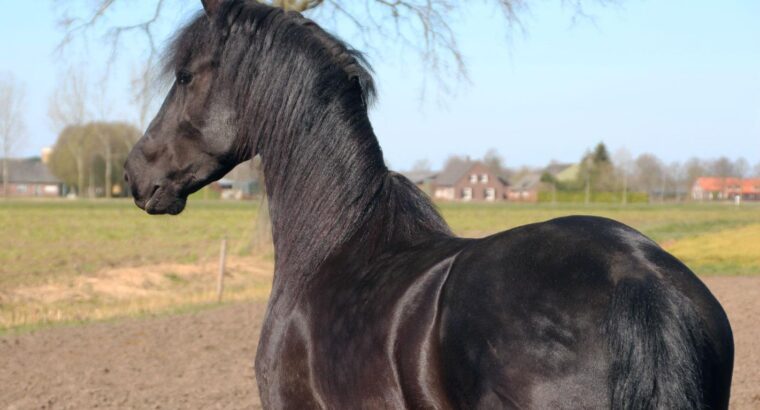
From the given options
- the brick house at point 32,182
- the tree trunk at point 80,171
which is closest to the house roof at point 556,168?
the tree trunk at point 80,171

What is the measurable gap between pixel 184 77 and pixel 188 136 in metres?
0.25

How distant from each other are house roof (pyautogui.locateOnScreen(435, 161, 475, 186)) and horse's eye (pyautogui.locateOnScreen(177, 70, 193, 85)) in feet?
321

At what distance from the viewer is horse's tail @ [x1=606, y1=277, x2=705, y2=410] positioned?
2.01 meters

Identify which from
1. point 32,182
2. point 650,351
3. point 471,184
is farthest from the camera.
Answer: point 32,182

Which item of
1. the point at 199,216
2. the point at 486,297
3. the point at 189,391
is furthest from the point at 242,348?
the point at 199,216

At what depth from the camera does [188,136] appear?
336 centimetres

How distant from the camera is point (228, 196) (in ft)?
298

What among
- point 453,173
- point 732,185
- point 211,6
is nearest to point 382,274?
point 211,6

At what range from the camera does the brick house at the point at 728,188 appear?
114 m

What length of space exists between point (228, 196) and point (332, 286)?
3516 inches

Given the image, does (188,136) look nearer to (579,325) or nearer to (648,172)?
(579,325)

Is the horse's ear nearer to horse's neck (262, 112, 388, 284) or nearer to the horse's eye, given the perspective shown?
the horse's eye

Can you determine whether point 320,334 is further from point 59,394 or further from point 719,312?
point 59,394

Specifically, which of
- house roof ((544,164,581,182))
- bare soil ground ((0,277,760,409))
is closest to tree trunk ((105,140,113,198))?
house roof ((544,164,581,182))
